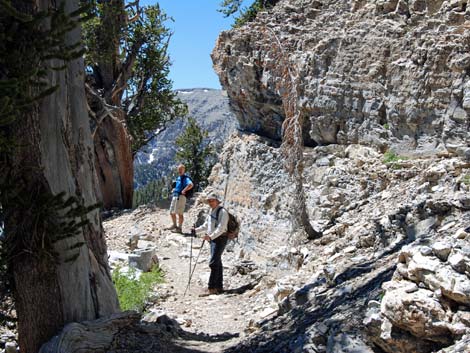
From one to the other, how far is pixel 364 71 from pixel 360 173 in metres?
2.05

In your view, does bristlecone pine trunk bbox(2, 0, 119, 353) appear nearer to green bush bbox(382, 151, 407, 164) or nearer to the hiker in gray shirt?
Result: the hiker in gray shirt

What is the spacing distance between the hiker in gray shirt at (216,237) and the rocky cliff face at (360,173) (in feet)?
3.24

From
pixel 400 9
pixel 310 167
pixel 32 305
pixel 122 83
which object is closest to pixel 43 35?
pixel 32 305

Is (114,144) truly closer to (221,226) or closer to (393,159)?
(221,226)

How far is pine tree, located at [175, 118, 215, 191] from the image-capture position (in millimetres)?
27062

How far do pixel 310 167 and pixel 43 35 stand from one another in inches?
275

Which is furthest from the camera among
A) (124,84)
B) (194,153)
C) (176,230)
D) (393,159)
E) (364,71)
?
(194,153)

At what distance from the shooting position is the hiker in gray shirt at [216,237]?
865 cm

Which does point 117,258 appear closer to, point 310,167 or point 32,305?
point 310,167

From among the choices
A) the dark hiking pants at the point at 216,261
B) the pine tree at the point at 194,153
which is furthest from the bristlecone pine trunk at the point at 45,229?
the pine tree at the point at 194,153

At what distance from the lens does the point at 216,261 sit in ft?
29.0

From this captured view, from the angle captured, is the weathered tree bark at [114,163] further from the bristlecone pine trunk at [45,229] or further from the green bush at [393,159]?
the bristlecone pine trunk at [45,229]

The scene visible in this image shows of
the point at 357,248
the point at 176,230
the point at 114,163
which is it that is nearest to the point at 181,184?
the point at 176,230

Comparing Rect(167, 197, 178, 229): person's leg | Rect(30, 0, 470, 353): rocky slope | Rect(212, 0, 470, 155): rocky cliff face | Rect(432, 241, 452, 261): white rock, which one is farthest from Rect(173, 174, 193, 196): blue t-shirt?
Rect(432, 241, 452, 261): white rock
